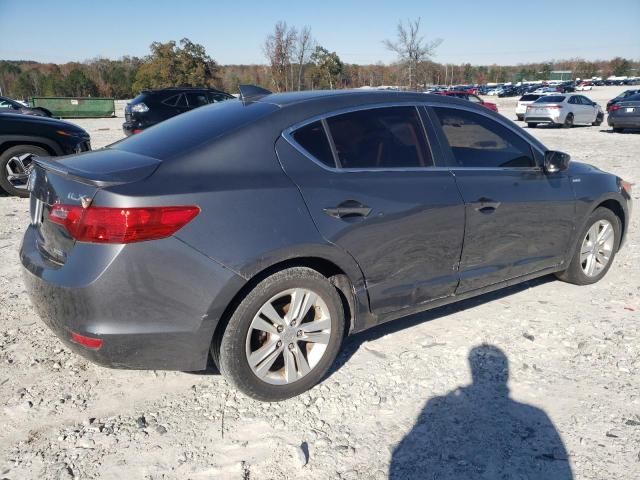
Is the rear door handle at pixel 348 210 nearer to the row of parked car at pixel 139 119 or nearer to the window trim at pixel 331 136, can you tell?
the window trim at pixel 331 136

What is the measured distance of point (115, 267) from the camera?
2432 millimetres

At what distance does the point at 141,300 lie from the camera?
2490 mm

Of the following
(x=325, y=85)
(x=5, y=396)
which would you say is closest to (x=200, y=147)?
(x=5, y=396)

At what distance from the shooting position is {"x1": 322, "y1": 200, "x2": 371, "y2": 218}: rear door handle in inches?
114

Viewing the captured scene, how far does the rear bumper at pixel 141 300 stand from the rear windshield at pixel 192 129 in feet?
1.97

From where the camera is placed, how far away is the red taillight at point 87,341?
252 centimetres

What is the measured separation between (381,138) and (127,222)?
1.65m

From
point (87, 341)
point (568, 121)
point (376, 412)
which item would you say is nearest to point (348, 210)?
point (376, 412)

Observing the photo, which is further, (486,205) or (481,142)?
(481,142)

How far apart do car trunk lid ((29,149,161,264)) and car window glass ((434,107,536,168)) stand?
200 cm

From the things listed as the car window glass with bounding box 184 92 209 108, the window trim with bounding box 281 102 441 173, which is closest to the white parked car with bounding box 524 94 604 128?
the car window glass with bounding box 184 92 209 108

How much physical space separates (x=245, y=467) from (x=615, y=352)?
101 inches

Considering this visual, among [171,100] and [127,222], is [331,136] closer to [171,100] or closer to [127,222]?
[127,222]

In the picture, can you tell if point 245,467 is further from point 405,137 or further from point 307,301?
point 405,137
